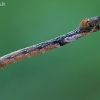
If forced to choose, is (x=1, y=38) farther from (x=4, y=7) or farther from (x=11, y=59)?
(x=11, y=59)

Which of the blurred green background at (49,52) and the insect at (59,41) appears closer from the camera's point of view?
the insect at (59,41)

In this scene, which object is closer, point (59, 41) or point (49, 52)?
point (59, 41)

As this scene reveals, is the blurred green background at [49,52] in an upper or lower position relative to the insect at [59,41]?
upper

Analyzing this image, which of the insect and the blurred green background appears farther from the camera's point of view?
the blurred green background

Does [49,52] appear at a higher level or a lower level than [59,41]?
higher

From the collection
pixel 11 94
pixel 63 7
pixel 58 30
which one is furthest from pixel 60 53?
pixel 11 94
